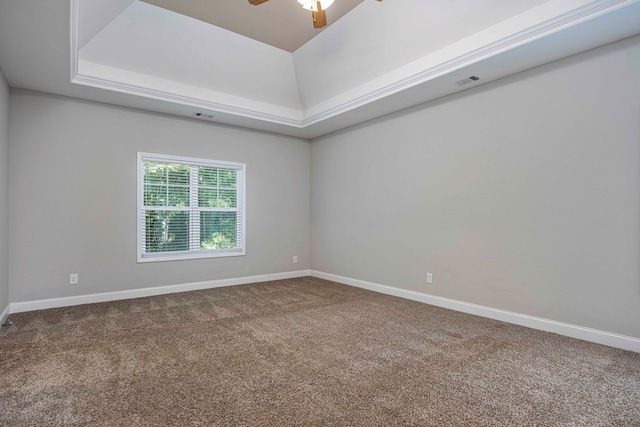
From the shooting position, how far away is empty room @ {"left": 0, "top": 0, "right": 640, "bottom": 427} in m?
2.26

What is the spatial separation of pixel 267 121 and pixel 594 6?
4.01 meters

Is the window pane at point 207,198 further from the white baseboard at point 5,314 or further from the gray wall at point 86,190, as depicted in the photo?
the white baseboard at point 5,314

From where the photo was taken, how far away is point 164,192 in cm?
497

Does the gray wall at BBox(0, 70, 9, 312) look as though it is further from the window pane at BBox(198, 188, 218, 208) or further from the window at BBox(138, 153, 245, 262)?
the window pane at BBox(198, 188, 218, 208)

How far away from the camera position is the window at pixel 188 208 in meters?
4.84

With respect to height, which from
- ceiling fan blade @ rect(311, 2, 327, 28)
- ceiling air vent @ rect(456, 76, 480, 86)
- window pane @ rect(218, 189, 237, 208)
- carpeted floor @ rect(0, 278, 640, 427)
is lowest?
carpeted floor @ rect(0, 278, 640, 427)

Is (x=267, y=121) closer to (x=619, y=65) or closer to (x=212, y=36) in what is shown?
(x=212, y=36)

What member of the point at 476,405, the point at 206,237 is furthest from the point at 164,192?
the point at 476,405

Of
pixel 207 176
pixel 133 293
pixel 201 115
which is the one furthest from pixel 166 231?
pixel 201 115

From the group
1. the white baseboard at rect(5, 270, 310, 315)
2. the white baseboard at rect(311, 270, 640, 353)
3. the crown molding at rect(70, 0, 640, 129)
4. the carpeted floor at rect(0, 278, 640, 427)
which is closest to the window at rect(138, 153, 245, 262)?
the white baseboard at rect(5, 270, 310, 315)

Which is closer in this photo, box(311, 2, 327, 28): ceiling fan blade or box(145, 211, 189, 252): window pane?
box(311, 2, 327, 28): ceiling fan blade

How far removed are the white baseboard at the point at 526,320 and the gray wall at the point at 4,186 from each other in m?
4.48

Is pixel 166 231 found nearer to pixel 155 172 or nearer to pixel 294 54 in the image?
pixel 155 172

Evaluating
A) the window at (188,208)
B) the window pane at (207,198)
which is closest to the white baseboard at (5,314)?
the window at (188,208)
